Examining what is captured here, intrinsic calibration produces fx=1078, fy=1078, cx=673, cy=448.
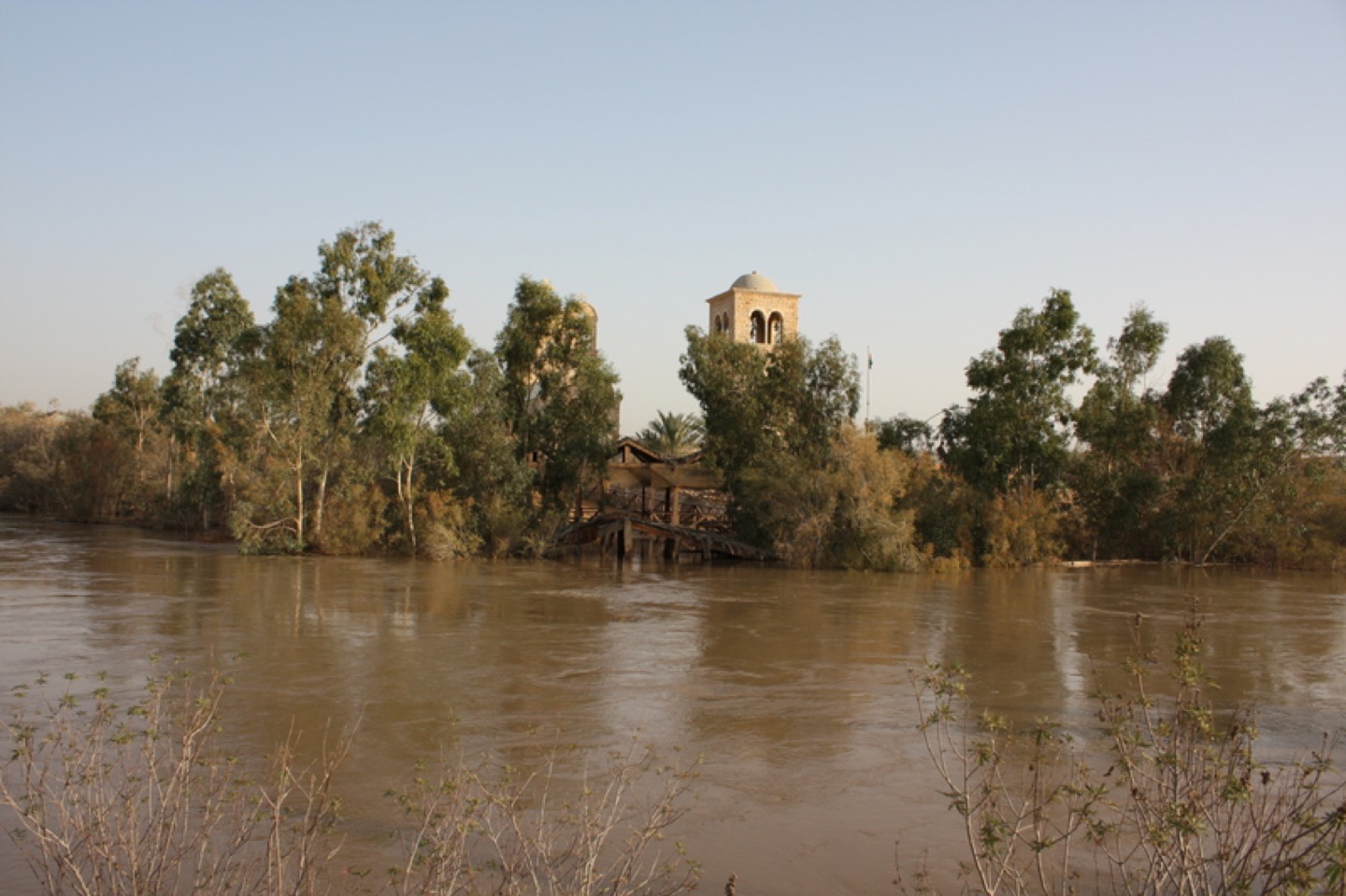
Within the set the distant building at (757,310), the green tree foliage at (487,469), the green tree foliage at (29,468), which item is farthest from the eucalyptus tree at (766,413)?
the green tree foliage at (29,468)

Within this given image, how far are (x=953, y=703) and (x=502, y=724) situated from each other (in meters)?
5.05

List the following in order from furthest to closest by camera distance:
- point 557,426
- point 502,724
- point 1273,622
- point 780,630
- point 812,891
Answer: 1. point 557,426
2. point 1273,622
3. point 780,630
4. point 502,724
5. point 812,891

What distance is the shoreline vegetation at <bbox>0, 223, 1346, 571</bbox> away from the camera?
1220 inches

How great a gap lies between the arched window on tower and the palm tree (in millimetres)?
4990

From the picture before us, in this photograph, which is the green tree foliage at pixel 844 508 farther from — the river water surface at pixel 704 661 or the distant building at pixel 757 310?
the distant building at pixel 757 310

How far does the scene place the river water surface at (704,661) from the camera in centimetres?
859

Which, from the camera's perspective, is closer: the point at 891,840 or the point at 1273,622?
the point at 891,840

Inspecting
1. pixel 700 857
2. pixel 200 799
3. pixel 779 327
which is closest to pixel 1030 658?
pixel 700 857

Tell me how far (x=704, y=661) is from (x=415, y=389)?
18.2 metres

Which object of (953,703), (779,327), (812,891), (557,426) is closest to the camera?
(812,891)

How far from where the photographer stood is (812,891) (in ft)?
22.9

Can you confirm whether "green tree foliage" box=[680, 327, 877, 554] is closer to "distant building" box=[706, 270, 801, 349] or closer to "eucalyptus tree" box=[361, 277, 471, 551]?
"eucalyptus tree" box=[361, 277, 471, 551]

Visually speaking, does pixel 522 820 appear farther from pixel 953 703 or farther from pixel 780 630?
pixel 780 630

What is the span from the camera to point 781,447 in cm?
3309
